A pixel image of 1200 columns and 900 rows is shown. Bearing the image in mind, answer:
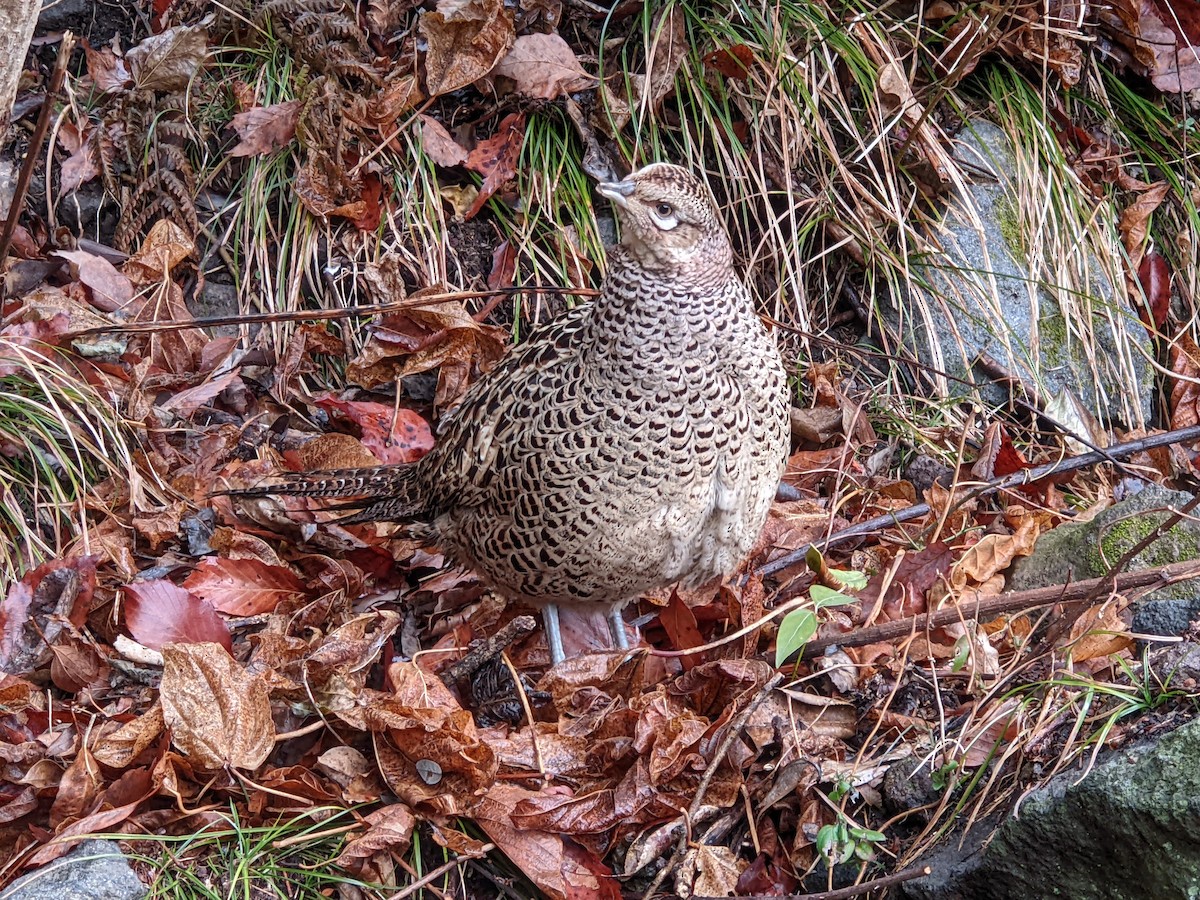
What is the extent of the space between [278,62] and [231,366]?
4.31ft

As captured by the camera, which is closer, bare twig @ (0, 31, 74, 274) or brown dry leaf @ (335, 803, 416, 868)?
bare twig @ (0, 31, 74, 274)

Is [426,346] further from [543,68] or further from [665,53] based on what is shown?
[665,53]

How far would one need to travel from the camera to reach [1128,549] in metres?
3.62

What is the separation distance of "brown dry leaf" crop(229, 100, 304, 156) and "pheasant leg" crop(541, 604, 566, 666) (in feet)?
7.40

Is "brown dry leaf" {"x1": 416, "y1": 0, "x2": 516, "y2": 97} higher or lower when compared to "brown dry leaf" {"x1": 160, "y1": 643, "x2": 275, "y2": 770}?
higher

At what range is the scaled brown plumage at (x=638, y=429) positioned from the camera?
10.7 feet

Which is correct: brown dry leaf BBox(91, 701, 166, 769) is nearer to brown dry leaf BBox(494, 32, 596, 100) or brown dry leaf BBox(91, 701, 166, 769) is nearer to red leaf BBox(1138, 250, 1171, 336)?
brown dry leaf BBox(494, 32, 596, 100)

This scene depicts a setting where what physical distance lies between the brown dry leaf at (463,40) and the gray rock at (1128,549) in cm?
284

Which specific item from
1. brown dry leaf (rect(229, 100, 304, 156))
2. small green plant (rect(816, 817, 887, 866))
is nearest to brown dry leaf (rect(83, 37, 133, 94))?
brown dry leaf (rect(229, 100, 304, 156))

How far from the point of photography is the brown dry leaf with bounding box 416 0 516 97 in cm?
494

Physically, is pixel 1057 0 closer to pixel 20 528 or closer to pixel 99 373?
pixel 99 373

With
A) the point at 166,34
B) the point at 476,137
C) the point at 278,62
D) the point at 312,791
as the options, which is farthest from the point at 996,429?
the point at 166,34

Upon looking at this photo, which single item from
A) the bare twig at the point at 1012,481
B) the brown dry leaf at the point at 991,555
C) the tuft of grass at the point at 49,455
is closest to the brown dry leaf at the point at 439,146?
the tuft of grass at the point at 49,455

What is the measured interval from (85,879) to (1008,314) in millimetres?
3964
